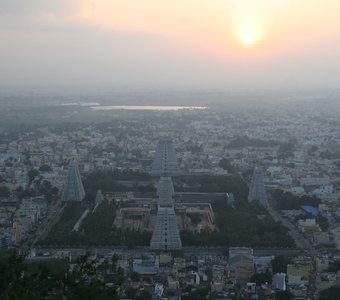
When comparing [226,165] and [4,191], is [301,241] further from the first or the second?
[226,165]

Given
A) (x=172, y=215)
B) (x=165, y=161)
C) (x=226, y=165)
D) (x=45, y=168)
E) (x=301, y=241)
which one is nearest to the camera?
(x=172, y=215)

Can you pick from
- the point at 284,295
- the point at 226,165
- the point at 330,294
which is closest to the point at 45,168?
the point at 226,165

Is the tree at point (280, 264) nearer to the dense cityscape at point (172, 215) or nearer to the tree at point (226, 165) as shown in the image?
the dense cityscape at point (172, 215)

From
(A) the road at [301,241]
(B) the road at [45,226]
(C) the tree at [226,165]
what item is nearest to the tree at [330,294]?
(A) the road at [301,241]

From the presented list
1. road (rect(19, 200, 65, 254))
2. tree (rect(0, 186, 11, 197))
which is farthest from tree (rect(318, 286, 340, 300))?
tree (rect(0, 186, 11, 197))

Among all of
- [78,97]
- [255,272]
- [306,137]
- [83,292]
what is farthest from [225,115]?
[83,292]

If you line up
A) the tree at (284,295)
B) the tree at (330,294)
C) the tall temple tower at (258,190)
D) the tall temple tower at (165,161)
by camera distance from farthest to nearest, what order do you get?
the tall temple tower at (165,161), the tall temple tower at (258,190), the tree at (284,295), the tree at (330,294)
